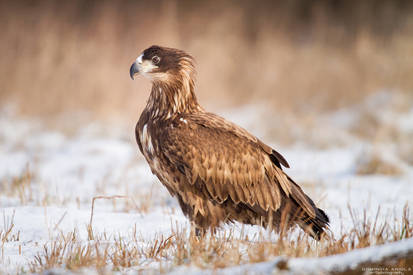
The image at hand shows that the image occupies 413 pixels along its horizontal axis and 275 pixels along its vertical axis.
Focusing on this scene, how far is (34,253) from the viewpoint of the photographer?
11.1 feet

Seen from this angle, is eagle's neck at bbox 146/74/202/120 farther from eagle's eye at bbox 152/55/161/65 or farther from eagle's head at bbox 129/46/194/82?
eagle's eye at bbox 152/55/161/65

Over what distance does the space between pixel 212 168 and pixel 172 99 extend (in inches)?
31.2

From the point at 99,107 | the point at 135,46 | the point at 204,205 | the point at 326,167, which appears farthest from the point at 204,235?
the point at 135,46

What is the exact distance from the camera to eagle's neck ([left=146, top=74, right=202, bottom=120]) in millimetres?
4035

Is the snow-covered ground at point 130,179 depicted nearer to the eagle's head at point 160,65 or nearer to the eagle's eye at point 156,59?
the eagle's head at point 160,65

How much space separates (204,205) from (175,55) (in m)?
1.45

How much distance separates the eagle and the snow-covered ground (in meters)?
0.39

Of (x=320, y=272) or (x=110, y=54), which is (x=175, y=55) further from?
(x=110, y=54)

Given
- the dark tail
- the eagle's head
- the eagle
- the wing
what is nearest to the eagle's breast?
the eagle

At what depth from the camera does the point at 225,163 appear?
3.82 m

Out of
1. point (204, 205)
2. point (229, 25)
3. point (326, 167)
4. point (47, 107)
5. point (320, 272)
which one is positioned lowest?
point (320, 272)

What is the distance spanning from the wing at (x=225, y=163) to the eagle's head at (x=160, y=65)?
0.50 m

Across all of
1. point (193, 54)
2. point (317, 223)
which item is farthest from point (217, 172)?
point (193, 54)

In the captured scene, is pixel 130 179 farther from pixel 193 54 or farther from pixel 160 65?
pixel 193 54
